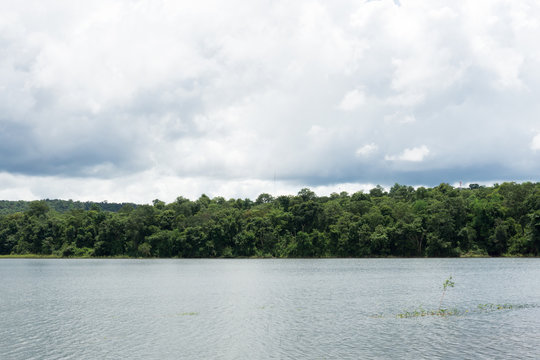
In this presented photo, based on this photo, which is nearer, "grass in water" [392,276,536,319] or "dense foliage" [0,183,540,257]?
Result: "grass in water" [392,276,536,319]

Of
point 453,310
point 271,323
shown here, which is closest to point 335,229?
point 453,310

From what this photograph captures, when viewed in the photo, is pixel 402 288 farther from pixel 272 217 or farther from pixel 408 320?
pixel 272 217

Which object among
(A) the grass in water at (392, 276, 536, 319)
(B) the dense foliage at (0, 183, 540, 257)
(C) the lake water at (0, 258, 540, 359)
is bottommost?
(C) the lake water at (0, 258, 540, 359)

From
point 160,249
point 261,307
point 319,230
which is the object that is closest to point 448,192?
point 319,230

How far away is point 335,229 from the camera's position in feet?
538

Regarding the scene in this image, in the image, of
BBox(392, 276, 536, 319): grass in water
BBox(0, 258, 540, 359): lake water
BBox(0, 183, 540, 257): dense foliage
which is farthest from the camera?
BBox(0, 183, 540, 257): dense foliage

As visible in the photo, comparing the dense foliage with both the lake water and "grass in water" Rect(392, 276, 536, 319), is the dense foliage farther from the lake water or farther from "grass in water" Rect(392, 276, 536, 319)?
"grass in water" Rect(392, 276, 536, 319)

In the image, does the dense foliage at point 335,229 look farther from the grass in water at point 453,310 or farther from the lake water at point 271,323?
the grass in water at point 453,310

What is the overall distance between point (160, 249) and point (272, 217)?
44550mm

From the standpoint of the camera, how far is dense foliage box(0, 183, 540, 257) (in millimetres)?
150000

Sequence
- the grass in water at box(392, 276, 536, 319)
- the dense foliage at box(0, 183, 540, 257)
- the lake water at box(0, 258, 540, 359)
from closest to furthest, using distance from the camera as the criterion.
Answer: the lake water at box(0, 258, 540, 359)
the grass in water at box(392, 276, 536, 319)
the dense foliage at box(0, 183, 540, 257)

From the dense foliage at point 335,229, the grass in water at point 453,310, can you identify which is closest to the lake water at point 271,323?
the grass in water at point 453,310

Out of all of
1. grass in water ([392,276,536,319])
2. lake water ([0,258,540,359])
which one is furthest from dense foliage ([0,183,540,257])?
grass in water ([392,276,536,319])

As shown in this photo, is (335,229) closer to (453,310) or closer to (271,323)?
(453,310)
